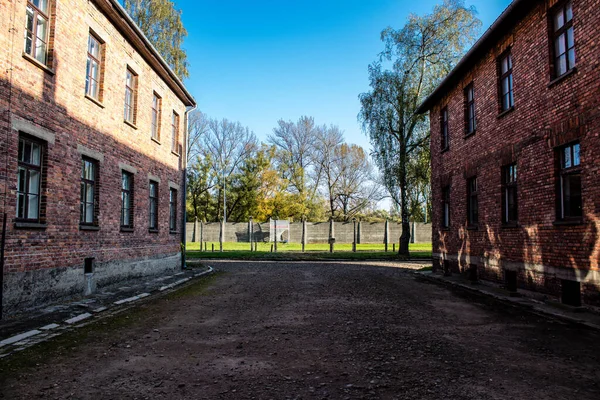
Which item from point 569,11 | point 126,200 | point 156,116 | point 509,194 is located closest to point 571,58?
point 569,11

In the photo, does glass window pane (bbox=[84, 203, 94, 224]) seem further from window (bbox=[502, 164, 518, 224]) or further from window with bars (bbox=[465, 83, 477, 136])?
window with bars (bbox=[465, 83, 477, 136])

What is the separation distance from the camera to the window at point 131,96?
1328 centimetres

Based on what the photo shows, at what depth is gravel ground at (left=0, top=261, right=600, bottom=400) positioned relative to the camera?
3.98m

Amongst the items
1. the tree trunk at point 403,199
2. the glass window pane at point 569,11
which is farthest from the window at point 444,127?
the tree trunk at point 403,199

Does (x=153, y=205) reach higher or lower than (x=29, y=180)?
lower

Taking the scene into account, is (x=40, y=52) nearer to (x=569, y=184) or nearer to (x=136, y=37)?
(x=136, y=37)

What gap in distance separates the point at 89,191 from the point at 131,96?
400 centimetres

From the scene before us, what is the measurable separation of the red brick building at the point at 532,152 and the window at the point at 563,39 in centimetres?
2

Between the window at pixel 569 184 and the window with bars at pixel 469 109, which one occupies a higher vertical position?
the window with bars at pixel 469 109

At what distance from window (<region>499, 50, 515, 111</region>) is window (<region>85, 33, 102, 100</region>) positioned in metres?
10.6

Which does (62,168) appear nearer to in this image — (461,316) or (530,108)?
(461,316)

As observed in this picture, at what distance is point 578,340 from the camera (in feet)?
19.7

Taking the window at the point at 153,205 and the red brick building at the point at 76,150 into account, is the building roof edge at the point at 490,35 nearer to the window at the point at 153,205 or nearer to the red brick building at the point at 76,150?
the red brick building at the point at 76,150

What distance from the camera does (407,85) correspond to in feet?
84.1
